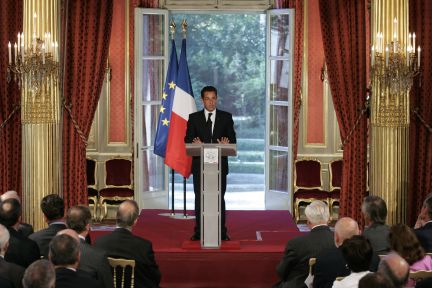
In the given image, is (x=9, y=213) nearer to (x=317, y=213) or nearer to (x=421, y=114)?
(x=317, y=213)

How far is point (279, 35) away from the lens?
12.8m

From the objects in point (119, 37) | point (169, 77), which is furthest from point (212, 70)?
point (169, 77)

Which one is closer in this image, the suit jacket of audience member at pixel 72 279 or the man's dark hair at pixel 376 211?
the suit jacket of audience member at pixel 72 279

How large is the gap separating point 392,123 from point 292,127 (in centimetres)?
276

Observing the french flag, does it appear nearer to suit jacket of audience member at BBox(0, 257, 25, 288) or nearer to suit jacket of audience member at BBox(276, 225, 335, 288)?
suit jacket of audience member at BBox(276, 225, 335, 288)

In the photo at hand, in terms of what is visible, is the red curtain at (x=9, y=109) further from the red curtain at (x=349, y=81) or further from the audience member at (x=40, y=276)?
the audience member at (x=40, y=276)

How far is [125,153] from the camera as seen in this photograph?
13188 millimetres

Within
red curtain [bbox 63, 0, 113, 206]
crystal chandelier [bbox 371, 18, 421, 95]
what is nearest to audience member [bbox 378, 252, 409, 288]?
crystal chandelier [bbox 371, 18, 421, 95]

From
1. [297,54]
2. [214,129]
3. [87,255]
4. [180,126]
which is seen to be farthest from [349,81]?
[87,255]

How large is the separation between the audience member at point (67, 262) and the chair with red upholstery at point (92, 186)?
24.1 ft

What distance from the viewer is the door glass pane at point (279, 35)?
12680 millimetres

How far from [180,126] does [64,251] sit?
5832 millimetres

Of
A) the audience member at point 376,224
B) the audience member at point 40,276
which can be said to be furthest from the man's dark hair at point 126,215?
the audience member at point 40,276

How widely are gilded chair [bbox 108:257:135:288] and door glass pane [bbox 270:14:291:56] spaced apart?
6.34 metres
